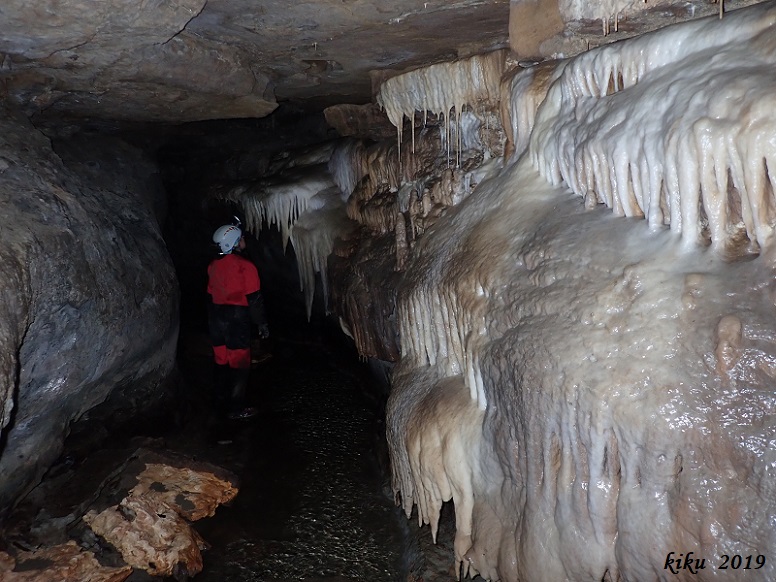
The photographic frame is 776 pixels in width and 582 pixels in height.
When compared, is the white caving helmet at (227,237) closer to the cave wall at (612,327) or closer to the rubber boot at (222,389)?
the rubber boot at (222,389)

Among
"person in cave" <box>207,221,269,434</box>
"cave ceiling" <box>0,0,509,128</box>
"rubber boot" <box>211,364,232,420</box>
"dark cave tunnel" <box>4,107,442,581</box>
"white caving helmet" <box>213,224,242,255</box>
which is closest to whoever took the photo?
"cave ceiling" <box>0,0,509,128</box>

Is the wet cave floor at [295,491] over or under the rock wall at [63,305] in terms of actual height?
under

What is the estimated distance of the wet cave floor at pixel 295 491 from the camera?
3.85m

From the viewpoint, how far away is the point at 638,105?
2.57 meters

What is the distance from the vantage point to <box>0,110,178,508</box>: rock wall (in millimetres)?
3951

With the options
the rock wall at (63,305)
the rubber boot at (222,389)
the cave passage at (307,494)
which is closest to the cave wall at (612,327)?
the cave passage at (307,494)

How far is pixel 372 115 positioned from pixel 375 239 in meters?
1.59

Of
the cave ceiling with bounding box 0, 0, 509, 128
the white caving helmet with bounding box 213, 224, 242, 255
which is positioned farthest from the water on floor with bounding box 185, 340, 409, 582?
the cave ceiling with bounding box 0, 0, 509, 128

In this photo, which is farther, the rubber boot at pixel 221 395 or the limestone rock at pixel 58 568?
the rubber boot at pixel 221 395

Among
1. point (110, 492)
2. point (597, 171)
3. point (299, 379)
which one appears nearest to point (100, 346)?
point (110, 492)

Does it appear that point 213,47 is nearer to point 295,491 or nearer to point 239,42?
point 239,42

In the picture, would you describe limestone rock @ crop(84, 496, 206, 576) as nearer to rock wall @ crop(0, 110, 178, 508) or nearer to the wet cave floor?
the wet cave floor

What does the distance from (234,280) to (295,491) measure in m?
2.34

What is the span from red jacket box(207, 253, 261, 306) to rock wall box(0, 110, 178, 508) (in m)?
0.72
